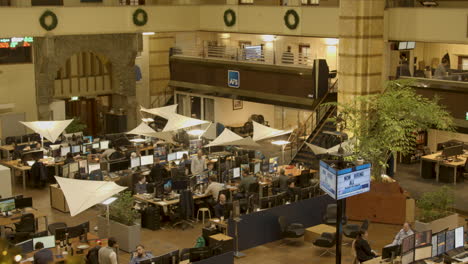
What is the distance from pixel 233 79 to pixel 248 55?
1508 mm

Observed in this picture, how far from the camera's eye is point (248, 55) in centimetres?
3403

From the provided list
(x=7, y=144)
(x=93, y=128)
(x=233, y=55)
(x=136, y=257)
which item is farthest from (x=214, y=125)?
(x=136, y=257)

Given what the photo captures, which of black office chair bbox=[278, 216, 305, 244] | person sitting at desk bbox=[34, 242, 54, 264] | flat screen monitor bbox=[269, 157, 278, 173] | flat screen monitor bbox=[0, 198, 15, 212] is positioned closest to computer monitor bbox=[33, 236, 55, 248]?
person sitting at desk bbox=[34, 242, 54, 264]

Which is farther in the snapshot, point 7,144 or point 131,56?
point 131,56

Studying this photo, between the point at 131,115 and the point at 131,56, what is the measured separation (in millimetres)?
2934

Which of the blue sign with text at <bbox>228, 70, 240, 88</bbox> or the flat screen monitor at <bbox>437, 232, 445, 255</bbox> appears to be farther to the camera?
the blue sign with text at <bbox>228, 70, 240, 88</bbox>

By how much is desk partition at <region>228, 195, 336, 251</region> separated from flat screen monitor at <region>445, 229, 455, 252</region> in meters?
5.17

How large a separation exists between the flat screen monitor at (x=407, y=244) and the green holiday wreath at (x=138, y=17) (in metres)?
20.2

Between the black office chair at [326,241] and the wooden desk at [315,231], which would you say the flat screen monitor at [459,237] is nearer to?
the black office chair at [326,241]

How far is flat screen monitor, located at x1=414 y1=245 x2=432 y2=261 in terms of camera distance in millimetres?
15625

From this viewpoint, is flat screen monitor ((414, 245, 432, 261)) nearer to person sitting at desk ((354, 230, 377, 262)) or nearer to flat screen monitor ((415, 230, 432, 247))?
flat screen monitor ((415, 230, 432, 247))

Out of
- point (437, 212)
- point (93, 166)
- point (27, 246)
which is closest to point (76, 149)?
point (93, 166)

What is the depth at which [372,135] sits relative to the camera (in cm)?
2264

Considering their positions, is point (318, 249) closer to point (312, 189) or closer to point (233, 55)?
point (312, 189)
